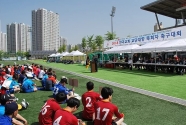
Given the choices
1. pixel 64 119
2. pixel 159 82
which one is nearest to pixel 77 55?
pixel 159 82

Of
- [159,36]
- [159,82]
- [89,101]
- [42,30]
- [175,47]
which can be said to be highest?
[42,30]

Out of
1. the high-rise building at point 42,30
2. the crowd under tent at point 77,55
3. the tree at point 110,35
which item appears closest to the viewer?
the crowd under tent at point 77,55

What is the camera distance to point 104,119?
349cm

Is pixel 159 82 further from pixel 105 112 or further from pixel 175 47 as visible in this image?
pixel 105 112

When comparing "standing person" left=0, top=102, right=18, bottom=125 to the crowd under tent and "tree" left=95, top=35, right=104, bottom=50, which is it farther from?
"tree" left=95, top=35, right=104, bottom=50

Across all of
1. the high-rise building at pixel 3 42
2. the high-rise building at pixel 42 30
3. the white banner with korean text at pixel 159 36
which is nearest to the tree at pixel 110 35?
the white banner with korean text at pixel 159 36

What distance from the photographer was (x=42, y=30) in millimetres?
135125

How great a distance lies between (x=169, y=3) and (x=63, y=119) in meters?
47.2

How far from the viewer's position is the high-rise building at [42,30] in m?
136

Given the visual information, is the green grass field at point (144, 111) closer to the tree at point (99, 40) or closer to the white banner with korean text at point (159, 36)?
the white banner with korean text at point (159, 36)

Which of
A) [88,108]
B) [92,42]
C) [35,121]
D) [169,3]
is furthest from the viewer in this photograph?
[92,42]

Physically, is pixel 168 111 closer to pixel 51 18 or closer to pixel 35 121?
pixel 35 121

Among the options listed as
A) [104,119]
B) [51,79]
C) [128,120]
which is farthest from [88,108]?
[51,79]

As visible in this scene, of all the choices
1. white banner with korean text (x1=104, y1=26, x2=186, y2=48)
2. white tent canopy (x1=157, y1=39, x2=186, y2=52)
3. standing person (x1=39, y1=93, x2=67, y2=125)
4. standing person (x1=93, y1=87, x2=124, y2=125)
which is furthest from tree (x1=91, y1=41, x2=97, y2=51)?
standing person (x1=93, y1=87, x2=124, y2=125)
